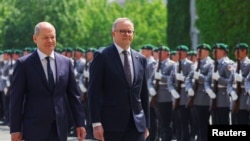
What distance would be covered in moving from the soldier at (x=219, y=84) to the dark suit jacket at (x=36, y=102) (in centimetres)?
580

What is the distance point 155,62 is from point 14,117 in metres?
7.99

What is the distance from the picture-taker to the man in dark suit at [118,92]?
8.30 meters

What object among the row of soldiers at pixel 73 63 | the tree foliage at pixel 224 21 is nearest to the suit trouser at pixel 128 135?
the row of soldiers at pixel 73 63

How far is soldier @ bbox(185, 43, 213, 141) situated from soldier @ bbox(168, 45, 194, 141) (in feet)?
1.83

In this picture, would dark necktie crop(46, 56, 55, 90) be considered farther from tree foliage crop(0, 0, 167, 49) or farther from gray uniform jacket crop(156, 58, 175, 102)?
tree foliage crop(0, 0, 167, 49)

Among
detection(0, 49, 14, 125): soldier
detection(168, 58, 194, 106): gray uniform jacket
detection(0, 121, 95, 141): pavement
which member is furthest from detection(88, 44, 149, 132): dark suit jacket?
detection(0, 49, 14, 125): soldier

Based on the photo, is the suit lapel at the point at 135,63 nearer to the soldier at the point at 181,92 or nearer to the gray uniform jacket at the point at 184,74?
the gray uniform jacket at the point at 184,74

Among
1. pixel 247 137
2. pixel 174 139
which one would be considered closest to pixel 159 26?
pixel 174 139

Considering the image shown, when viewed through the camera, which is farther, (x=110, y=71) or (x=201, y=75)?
(x=201, y=75)

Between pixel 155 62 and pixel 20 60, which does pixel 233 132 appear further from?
pixel 155 62

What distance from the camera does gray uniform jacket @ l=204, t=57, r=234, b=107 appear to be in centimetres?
1371

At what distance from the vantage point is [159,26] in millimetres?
65688

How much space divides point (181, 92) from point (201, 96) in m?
0.95

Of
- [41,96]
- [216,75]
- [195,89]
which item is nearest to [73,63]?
[195,89]
